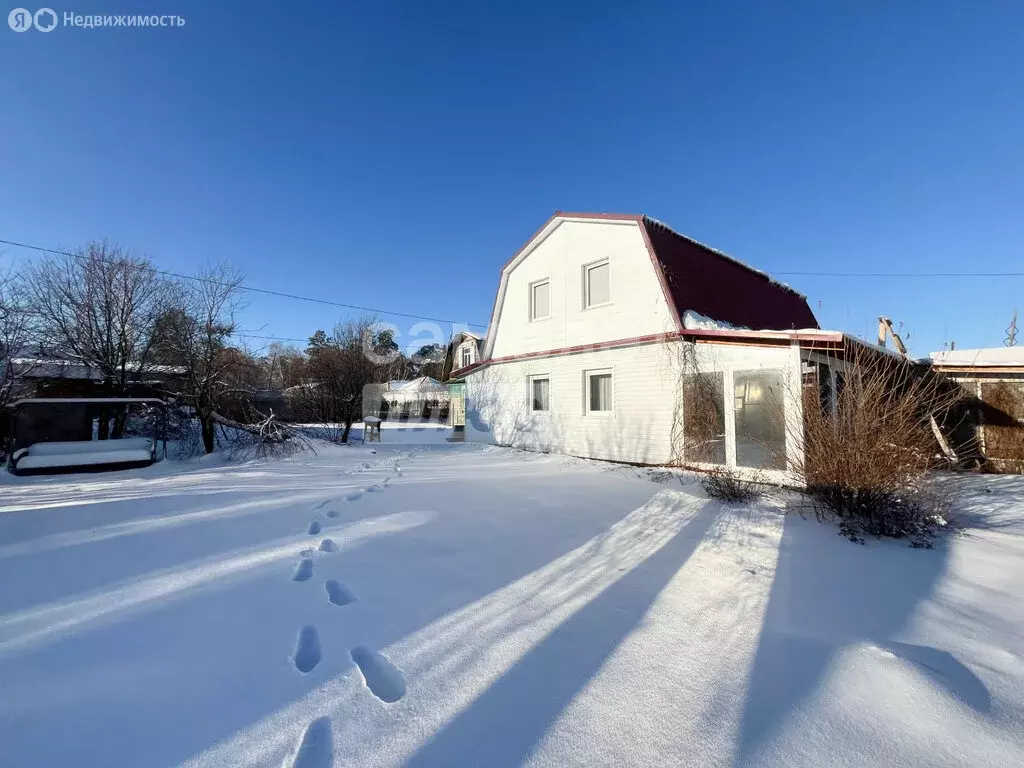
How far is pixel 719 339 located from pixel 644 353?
1.63 metres

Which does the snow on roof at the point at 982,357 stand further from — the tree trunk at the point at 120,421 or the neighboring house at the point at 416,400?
the neighboring house at the point at 416,400

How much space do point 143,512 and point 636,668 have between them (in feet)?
17.1

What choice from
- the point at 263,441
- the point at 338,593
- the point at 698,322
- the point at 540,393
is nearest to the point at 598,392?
the point at 540,393

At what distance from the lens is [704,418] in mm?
7848

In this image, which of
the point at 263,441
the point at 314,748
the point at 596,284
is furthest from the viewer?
the point at 596,284

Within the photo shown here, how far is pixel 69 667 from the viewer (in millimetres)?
1983

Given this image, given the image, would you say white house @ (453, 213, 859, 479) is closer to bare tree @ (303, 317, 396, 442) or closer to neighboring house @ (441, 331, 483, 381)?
bare tree @ (303, 317, 396, 442)

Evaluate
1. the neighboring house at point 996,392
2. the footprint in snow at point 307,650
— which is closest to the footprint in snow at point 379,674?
the footprint in snow at point 307,650

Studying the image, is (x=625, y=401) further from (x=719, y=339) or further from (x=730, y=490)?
(x=730, y=490)

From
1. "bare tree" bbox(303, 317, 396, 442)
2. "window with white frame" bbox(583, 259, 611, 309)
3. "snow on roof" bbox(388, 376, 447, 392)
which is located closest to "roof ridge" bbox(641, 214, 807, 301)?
"window with white frame" bbox(583, 259, 611, 309)

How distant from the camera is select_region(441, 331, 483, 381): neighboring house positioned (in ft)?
83.0

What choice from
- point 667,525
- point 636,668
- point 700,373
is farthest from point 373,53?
point 636,668

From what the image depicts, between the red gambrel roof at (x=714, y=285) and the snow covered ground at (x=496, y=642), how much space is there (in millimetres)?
5714

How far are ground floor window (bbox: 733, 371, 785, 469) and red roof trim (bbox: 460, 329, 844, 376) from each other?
1.93 ft
